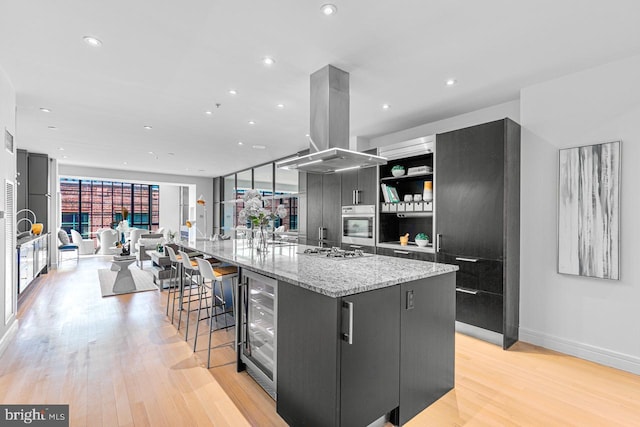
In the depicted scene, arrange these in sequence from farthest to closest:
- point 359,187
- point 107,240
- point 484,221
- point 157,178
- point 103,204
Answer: point 103,204 < point 157,178 < point 107,240 < point 359,187 < point 484,221

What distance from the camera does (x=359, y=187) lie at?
460 centimetres

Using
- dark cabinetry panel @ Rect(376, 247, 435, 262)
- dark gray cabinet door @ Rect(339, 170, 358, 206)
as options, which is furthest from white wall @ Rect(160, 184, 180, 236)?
dark cabinetry panel @ Rect(376, 247, 435, 262)

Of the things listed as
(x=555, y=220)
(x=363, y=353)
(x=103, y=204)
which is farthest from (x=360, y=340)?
(x=103, y=204)

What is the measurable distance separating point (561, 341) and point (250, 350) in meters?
2.97

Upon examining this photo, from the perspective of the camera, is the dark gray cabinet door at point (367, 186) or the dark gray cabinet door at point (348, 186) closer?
the dark gray cabinet door at point (367, 186)

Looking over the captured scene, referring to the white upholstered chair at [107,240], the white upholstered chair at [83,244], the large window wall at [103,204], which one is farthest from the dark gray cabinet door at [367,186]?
the large window wall at [103,204]

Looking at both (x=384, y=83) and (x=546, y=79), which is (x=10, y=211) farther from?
(x=546, y=79)

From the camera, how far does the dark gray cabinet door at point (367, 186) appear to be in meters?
4.40

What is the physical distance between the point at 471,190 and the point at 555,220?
0.81 metres

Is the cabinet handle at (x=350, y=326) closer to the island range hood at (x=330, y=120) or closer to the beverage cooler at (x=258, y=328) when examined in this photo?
the beverage cooler at (x=258, y=328)

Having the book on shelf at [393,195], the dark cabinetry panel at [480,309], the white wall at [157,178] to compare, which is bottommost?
the dark cabinetry panel at [480,309]

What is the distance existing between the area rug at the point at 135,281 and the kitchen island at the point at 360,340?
160 inches

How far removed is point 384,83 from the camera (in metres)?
3.09

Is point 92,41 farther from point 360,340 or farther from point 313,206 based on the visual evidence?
point 313,206
